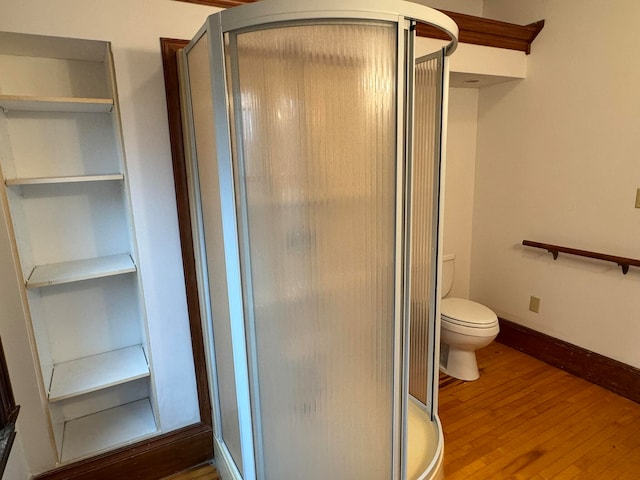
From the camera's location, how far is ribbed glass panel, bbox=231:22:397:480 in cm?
110

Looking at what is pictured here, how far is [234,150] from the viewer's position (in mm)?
1131

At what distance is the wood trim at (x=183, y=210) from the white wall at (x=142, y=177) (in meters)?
0.03

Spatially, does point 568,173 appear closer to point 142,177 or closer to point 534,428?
point 534,428

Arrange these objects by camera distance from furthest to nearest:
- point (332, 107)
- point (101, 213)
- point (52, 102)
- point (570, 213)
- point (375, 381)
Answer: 1. point (570, 213)
2. point (101, 213)
3. point (52, 102)
4. point (375, 381)
5. point (332, 107)

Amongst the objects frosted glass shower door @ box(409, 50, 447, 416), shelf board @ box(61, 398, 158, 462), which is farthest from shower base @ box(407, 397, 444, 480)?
shelf board @ box(61, 398, 158, 462)

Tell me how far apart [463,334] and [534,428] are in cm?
58

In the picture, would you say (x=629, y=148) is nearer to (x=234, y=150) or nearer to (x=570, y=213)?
(x=570, y=213)

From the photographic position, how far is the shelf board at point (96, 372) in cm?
163

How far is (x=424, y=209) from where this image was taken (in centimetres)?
171

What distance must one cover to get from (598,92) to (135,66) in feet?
7.83

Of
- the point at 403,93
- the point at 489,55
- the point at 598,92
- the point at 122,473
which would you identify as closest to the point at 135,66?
the point at 403,93

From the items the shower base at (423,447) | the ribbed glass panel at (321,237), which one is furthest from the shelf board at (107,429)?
the shower base at (423,447)

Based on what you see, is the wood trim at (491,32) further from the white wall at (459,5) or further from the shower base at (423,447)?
the shower base at (423,447)

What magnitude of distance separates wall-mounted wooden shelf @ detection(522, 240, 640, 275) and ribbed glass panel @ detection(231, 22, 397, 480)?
1.67m
